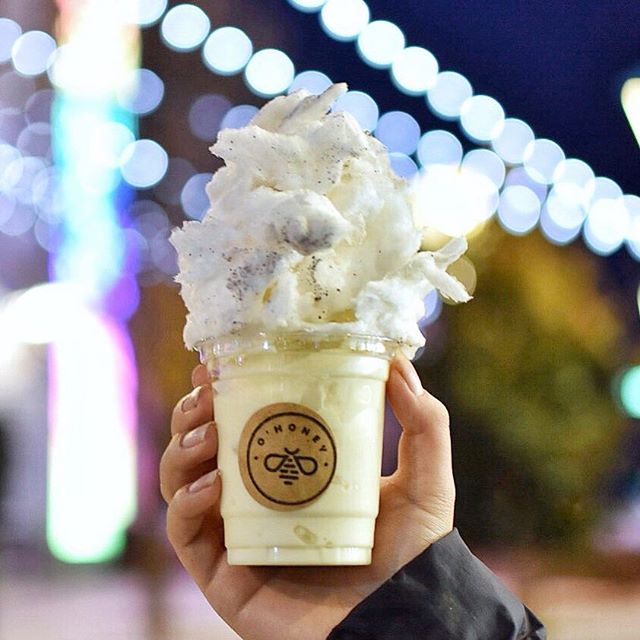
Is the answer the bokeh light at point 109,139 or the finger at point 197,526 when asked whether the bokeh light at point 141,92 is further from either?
the finger at point 197,526

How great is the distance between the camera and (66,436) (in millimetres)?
7586

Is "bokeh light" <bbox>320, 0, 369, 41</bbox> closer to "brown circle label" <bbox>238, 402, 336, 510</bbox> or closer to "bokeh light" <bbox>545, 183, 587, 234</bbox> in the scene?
"bokeh light" <bbox>545, 183, 587, 234</bbox>

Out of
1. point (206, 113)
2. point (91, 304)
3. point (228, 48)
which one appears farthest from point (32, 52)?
point (91, 304)

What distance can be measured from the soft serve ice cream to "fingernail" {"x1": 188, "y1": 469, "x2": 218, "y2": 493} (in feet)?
0.04

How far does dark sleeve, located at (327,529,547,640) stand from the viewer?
3.77ft

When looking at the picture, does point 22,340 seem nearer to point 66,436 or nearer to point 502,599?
point 66,436

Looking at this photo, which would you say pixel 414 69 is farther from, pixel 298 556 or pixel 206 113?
pixel 298 556

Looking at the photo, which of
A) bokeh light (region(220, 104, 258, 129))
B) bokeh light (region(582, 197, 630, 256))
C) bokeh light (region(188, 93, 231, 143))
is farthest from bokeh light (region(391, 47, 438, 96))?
bokeh light (region(188, 93, 231, 143))

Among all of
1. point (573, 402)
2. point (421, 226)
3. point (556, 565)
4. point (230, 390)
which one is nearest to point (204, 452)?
point (230, 390)

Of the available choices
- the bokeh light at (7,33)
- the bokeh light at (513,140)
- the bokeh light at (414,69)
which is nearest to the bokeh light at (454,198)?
the bokeh light at (513,140)

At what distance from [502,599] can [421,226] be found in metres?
0.46

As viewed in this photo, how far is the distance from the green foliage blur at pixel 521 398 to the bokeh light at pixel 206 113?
2.43 meters

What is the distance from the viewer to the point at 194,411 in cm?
124

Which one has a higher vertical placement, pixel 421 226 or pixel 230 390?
pixel 421 226
